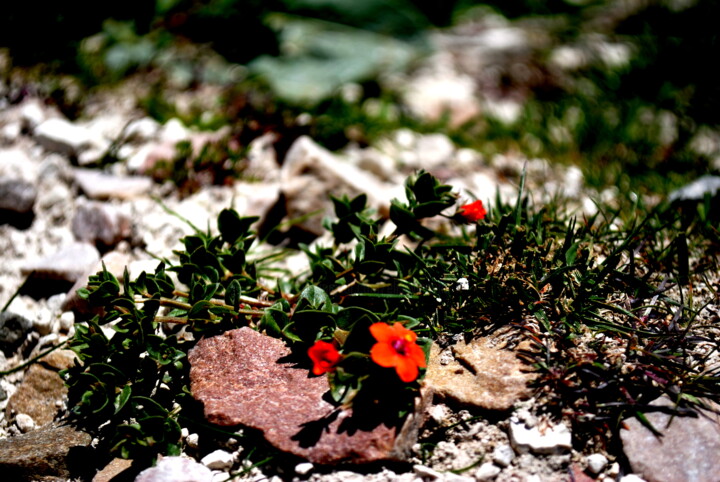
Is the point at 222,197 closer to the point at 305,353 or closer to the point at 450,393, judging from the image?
the point at 305,353

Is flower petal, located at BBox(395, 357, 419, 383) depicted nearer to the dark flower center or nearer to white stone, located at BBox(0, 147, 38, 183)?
the dark flower center

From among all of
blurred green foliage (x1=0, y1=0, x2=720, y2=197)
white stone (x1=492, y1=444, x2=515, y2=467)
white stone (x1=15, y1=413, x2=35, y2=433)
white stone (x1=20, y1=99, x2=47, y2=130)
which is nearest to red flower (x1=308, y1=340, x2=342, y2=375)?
white stone (x1=492, y1=444, x2=515, y2=467)

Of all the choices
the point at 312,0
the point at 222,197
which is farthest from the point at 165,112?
the point at 312,0

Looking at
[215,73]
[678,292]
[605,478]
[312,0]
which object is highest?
[312,0]

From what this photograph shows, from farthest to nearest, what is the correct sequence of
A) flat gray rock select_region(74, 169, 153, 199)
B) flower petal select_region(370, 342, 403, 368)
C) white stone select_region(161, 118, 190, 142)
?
white stone select_region(161, 118, 190, 142) → flat gray rock select_region(74, 169, 153, 199) → flower petal select_region(370, 342, 403, 368)

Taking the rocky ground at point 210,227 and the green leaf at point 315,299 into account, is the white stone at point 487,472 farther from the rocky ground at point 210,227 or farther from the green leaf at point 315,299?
the green leaf at point 315,299

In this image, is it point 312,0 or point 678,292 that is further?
point 312,0
